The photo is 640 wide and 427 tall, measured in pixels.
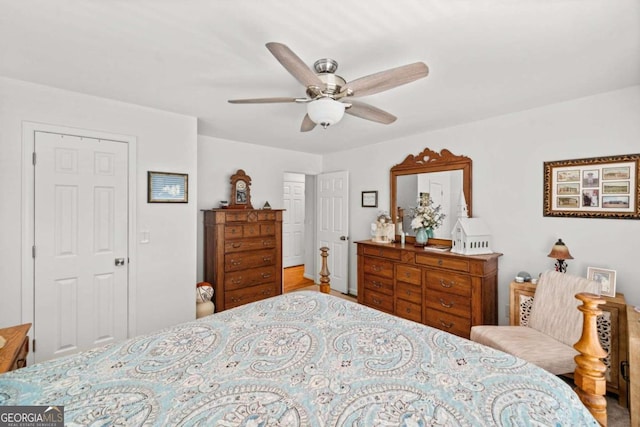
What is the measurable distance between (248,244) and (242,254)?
0.52 feet

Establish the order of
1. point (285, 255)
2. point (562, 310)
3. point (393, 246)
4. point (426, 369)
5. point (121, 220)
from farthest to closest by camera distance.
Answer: point (285, 255) → point (393, 246) → point (121, 220) → point (562, 310) → point (426, 369)

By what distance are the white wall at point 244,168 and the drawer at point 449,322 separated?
2.85 metres

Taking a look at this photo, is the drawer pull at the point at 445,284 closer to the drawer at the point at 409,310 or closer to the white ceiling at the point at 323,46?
the drawer at the point at 409,310

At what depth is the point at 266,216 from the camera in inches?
162

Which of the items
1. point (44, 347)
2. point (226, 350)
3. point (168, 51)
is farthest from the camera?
point (44, 347)

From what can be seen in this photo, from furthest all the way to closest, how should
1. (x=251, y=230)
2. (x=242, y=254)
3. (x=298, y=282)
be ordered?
(x=298, y=282) → (x=251, y=230) → (x=242, y=254)

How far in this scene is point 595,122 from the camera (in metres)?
2.50

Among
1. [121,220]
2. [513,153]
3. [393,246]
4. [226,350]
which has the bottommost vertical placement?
[226,350]

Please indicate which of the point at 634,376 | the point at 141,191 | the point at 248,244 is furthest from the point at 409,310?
the point at 141,191

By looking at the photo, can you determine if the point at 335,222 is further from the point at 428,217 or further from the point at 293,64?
the point at 293,64

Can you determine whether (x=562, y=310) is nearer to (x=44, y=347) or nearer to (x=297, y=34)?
(x=297, y=34)

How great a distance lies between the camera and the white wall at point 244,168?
4004mm

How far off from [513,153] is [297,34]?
8.60 ft

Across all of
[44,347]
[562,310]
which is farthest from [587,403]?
[44,347]
